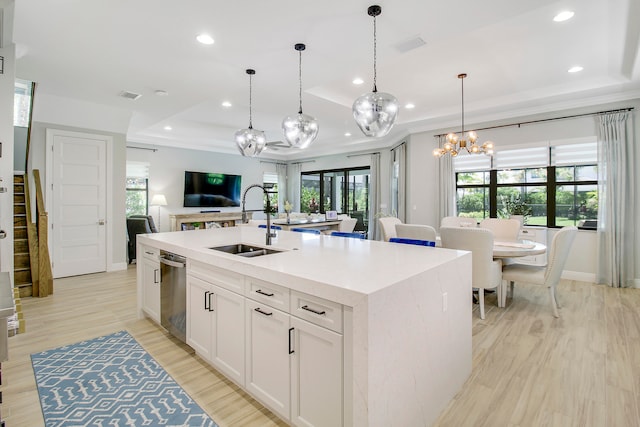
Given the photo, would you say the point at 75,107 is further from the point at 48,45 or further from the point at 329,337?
the point at 329,337

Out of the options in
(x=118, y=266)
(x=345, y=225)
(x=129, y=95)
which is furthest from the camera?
(x=345, y=225)

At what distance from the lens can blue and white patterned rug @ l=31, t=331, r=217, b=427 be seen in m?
1.87

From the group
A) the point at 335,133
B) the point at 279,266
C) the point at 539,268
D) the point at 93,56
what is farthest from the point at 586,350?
the point at 335,133

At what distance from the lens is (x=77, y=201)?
5.34 meters

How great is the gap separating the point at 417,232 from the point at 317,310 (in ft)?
8.66

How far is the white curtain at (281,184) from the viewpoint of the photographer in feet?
35.4

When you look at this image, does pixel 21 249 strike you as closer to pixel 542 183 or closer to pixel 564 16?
pixel 564 16

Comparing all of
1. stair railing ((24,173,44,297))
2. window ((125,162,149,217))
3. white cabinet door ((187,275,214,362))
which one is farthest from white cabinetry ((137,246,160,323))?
window ((125,162,149,217))

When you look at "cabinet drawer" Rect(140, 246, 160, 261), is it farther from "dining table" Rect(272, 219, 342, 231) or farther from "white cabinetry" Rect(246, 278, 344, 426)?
"dining table" Rect(272, 219, 342, 231)

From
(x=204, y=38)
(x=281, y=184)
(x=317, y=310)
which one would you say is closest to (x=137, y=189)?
(x=281, y=184)

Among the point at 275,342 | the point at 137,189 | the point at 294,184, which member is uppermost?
the point at 294,184

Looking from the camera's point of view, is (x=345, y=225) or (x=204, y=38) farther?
(x=345, y=225)

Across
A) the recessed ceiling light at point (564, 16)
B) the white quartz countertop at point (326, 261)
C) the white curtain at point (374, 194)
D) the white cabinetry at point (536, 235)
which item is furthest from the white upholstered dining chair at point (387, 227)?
the white curtain at point (374, 194)

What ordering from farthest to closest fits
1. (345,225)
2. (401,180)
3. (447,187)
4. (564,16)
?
(401,180), (345,225), (447,187), (564,16)
